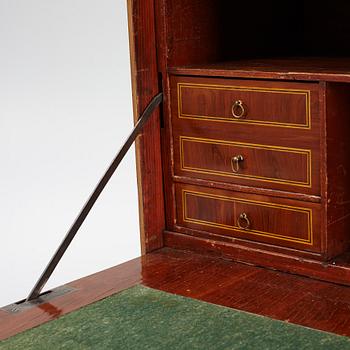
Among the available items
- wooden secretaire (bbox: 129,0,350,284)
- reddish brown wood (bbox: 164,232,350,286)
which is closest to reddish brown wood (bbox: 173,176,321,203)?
wooden secretaire (bbox: 129,0,350,284)

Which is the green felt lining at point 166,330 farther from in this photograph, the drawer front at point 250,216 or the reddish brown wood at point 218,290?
the drawer front at point 250,216

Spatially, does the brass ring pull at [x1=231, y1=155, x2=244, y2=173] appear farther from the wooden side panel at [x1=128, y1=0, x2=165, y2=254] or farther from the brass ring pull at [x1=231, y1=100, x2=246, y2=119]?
the wooden side panel at [x1=128, y1=0, x2=165, y2=254]

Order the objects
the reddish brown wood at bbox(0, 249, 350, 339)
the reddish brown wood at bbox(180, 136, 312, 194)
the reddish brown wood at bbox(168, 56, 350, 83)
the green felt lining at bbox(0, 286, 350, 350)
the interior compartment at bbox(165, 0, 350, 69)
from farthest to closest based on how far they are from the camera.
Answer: the interior compartment at bbox(165, 0, 350, 69)
the reddish brown wood at bbox(180, 136, 312, 194)
the reddish brown wood at bbox(168, 56, 350, 83)
the reddish brown wood at bbox(0, 249, 350, 339)
the green felt lining at bbox(0, 286, 350, 350)

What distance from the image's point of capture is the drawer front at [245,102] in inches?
106

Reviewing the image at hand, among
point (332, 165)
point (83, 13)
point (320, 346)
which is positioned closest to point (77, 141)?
point (83, 13)

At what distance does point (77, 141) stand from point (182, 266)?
82 cm

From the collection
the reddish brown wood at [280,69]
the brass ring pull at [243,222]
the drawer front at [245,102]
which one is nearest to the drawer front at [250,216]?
the brass ring pull at [243,222]

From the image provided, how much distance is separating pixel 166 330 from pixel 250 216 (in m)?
0.57

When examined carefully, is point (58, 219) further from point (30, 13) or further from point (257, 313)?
point (257, 313)

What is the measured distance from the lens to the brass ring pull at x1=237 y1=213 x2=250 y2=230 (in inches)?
113

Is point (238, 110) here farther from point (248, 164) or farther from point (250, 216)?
point (250, 216)

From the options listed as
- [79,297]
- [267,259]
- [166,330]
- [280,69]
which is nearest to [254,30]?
[280,69]

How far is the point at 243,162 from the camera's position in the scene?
112 inches

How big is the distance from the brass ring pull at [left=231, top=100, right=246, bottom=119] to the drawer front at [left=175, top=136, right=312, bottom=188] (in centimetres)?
8
